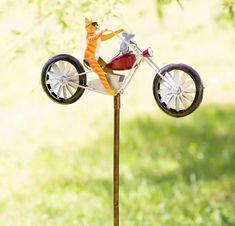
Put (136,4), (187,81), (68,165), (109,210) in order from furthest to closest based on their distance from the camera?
1. (136,4)
2. (68,165)
3. (109,210)
4. (187,81)

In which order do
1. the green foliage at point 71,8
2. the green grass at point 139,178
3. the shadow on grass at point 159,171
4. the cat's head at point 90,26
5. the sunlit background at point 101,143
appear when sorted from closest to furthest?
the cat's head at point 90,26 < the green foliage at point 71,8 < the sunlit background at point 101,143 < the green grass at point 139,178 < the shadow on grass at point 159,171

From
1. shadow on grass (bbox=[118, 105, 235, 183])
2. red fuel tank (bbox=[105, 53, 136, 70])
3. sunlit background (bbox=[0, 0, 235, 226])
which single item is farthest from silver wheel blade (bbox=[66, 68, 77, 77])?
shadow on grass (bbox=[118, 105, 235, 183])

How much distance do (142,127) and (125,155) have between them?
64cm

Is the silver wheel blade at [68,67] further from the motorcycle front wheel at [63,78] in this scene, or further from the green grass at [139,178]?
the green grass at [139,178]

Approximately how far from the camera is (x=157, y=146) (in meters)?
5.30

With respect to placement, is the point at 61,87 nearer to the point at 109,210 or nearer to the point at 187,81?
the point at 187,81

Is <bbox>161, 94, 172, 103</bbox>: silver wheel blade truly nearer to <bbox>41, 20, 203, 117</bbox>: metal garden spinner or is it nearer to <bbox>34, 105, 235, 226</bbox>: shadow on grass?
<bbox>41, 20, 203, 117</bbox>: metal garden spinner

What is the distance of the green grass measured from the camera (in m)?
4.00

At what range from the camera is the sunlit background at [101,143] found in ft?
10.9

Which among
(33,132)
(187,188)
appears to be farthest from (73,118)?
(187,188)

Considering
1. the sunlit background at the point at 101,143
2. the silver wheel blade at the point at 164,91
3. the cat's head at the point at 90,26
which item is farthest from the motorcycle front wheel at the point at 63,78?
the sunlit background at the point at 101,143

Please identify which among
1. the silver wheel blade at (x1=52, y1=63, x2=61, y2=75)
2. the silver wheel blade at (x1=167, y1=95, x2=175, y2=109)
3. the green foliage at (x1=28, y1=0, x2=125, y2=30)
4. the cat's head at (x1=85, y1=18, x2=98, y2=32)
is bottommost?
the silver wheel blade at (x1=167, y1=95, x2=175, y2=109)

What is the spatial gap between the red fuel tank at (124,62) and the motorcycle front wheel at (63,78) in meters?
0.13

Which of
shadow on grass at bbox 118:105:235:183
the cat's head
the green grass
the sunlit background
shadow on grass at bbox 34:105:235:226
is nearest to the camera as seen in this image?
the cat's head
